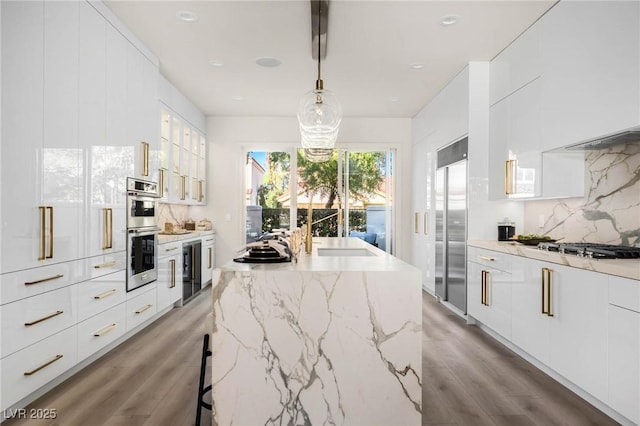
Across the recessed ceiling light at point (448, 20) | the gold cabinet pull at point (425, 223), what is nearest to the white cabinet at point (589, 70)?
the recessed ceiling light at point (448, 20)

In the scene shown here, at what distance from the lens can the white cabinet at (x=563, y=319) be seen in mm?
2338

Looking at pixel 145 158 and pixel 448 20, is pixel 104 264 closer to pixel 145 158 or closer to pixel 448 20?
pixel 145 158

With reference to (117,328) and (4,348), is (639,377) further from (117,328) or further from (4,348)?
(117,328)

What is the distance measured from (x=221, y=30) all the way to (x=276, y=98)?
214 centimetres

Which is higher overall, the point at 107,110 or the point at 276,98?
the point at 276,98

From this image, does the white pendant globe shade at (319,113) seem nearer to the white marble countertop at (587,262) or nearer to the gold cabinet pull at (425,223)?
the white marble countertop at (587,262)

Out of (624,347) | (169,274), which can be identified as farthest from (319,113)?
(169,274)

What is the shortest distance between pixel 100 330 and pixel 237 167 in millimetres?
4162

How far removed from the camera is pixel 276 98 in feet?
19.0

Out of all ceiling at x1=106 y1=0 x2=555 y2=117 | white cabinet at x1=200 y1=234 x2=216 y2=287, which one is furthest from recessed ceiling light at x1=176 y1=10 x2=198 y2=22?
white cabinet at x1=200 y1=234 x2=216 y2=287

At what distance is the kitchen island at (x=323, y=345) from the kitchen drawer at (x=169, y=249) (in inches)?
103

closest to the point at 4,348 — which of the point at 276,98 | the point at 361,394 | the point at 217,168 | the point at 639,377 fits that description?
the point at 361,394

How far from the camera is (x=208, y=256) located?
645 cm

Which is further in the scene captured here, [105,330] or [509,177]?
[509,177]
